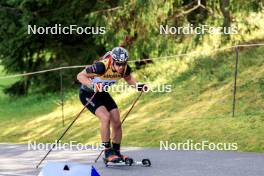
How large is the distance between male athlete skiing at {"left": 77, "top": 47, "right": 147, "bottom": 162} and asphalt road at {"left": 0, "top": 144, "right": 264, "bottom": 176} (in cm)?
43

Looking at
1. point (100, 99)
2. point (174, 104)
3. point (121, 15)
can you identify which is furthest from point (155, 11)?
point (100, 99)

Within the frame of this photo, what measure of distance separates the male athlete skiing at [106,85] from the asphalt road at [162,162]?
0.43 metres

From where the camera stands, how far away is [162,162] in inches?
436

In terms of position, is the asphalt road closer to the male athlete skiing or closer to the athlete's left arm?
the male athlete skiing

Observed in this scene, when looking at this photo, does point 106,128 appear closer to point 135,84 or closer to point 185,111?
point 135,84

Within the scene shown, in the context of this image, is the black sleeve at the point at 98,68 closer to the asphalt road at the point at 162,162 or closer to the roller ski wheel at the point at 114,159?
the roller ski wheel at the point at 114,159

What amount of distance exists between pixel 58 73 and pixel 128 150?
36.2 feet

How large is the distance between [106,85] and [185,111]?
6213 millimetres

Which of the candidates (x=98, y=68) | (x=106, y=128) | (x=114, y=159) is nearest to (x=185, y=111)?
(x=106, y=128)

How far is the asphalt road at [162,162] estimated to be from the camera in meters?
9.93

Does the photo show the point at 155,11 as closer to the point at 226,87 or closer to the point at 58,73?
the point at 226,87

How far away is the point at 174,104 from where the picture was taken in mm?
17312

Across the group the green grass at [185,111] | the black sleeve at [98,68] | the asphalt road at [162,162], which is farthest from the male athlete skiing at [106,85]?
the green grass at [185,111]

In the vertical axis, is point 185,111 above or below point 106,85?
below
